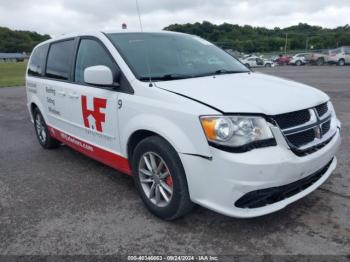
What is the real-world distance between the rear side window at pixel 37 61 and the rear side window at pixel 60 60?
0.28 m

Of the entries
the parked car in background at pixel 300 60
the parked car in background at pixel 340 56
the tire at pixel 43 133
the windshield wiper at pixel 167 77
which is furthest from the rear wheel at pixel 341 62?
the windshield wiper at pixel 167 77

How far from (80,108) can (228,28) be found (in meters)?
76.3

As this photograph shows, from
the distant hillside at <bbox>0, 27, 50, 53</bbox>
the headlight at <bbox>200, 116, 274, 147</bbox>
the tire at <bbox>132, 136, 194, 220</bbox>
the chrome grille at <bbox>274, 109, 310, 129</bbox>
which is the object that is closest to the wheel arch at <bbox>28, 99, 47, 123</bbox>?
the tire at <bbox>132, 136, 194, 220</bbox>

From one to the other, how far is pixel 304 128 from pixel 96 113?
7.02 ft

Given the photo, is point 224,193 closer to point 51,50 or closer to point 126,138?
point 126,138

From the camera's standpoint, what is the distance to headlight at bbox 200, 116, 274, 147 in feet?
8.46

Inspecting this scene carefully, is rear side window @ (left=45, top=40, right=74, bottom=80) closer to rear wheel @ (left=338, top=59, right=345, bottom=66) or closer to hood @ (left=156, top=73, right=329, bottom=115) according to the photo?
hood @ (left=156, top=73, right=329, bottom=115)

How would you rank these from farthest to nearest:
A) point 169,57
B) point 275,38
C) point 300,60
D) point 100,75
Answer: point 275,38
point 300,60
point 169,57
point 100,75

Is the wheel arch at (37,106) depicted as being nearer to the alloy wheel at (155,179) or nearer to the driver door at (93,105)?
the driver door at (93,105)

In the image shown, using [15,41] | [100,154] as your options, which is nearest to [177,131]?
[100,154]

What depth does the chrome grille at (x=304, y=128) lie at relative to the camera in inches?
107

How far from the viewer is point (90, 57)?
4020 millimetres

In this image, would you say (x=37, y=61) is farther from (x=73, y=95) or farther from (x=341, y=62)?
(x=341, y=62)

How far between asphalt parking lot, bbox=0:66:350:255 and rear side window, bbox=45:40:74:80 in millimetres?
1358
